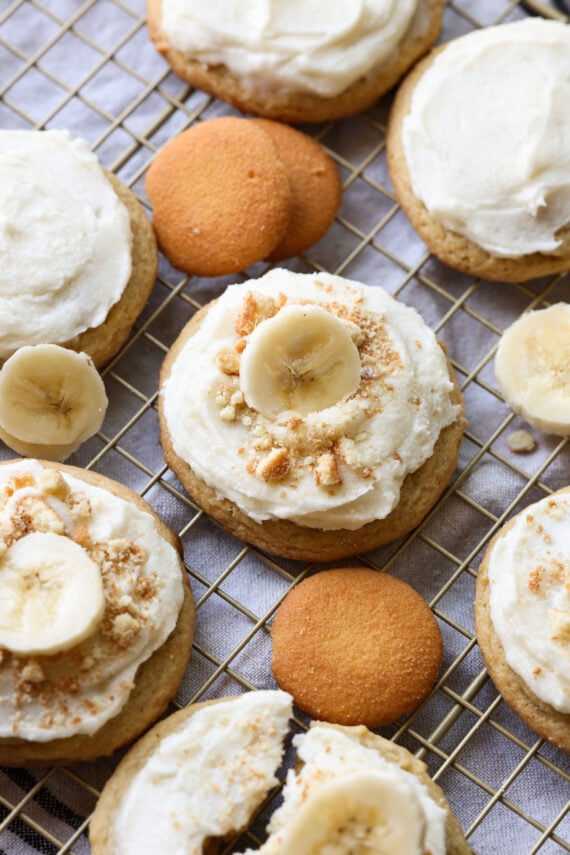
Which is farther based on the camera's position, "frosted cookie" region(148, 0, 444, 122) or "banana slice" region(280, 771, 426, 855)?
"frosted cookie" region(148, 0, 444, 122)

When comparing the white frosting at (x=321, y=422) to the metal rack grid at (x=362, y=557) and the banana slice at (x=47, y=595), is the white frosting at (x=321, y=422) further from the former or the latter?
the banana slice at (x=47, y=595)

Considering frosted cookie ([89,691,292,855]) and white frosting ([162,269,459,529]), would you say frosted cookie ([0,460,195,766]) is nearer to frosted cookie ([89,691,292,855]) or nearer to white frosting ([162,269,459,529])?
frosted cookie ([89,691,292,855])

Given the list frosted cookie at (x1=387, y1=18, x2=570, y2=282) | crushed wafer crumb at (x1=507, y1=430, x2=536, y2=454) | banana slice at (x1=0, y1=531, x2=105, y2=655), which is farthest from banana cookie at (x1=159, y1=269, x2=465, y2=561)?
banana slice at (x1=0, y1=531, x2=105, y2=655)

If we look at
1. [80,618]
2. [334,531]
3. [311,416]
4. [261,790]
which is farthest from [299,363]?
[261,790]

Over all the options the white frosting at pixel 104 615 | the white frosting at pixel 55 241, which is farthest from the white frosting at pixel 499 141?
the white frosting at pixel 104 615

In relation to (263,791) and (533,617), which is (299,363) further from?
(263,791)
